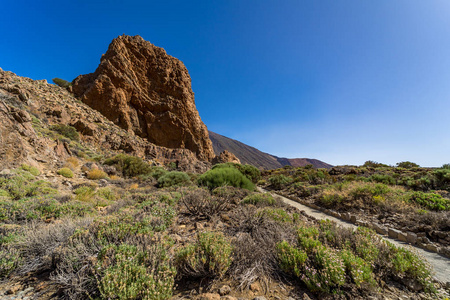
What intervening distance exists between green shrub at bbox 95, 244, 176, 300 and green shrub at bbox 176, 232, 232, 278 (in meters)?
0.21

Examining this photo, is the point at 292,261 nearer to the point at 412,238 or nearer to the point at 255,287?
the point at 255,287

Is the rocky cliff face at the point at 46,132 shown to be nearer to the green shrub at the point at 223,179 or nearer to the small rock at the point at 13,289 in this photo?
the small rock at the point at 13,289

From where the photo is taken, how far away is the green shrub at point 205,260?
217cm

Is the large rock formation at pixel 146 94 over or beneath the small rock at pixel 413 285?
over

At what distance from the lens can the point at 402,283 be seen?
2459mm

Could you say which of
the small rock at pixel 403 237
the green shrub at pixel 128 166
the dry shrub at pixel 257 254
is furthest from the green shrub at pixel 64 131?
the small rock at pixel 403 237

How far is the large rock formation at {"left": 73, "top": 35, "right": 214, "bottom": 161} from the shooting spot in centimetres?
2708

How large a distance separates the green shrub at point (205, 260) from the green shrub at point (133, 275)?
214 mm

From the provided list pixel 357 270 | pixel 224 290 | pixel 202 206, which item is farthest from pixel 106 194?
pixel 357 270

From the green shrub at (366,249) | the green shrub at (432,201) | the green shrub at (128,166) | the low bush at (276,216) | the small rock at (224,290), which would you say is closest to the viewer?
the small rock at (224,290)

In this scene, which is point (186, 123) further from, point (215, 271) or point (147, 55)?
point (215, 271)

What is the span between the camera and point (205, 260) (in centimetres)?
214

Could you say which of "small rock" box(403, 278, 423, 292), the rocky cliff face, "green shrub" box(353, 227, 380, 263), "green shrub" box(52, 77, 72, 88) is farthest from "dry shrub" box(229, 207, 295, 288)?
"green shrub" box(52, 77, 72, 88)

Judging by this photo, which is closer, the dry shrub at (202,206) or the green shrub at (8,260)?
the green shrub at (8,260)
